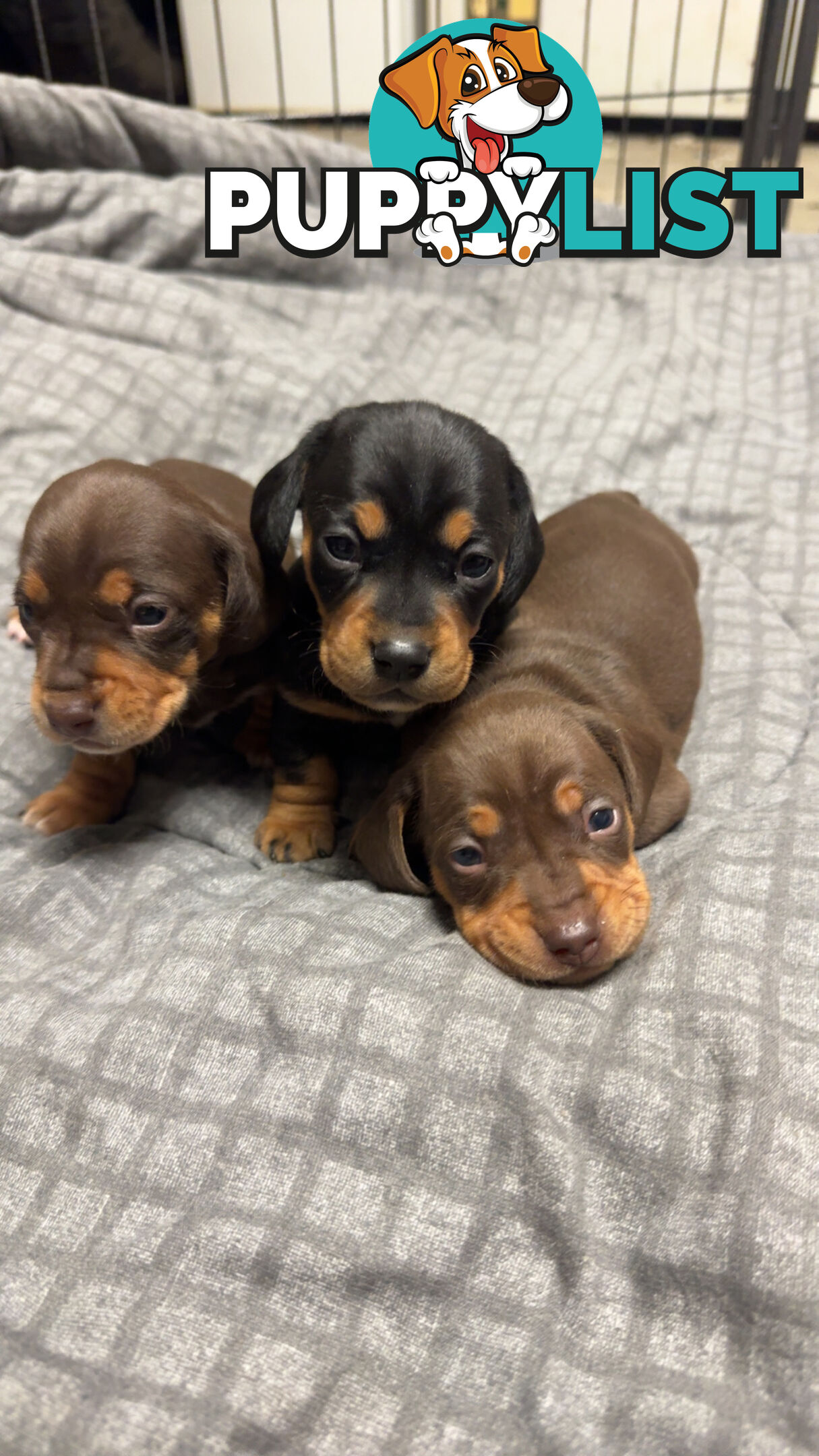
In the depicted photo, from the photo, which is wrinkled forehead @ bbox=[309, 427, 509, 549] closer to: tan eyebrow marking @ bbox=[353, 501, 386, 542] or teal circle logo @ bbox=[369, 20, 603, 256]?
tan eyebrow marking @ bbox=[353, 501, 386, 542]

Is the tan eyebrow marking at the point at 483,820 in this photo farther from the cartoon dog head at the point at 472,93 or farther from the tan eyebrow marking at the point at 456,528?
the cartoon dog head at the point at 472,93

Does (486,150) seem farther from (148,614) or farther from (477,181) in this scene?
(148,614)

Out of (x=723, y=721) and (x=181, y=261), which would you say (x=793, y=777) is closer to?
(x=723, y=721)

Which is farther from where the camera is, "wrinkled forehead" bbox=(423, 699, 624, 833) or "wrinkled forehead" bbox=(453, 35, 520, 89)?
"wrinkled forehead" bbox=(453, 35, 520, 89)

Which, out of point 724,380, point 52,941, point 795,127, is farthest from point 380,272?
point 52,941

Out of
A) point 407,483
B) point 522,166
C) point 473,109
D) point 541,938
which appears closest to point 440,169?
point 473,109

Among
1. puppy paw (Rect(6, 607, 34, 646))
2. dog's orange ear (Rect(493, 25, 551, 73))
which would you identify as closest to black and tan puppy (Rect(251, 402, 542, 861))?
puppy paw (Rect(6, 607, 34, 646))
